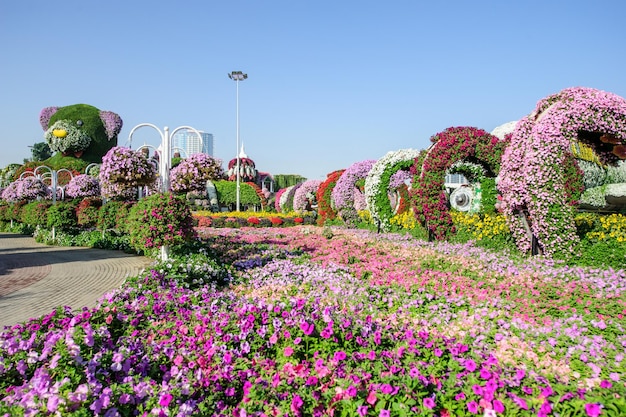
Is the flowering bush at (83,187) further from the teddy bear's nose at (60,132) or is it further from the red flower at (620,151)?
the red flower at (620,151)

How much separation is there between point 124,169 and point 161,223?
4625 mm

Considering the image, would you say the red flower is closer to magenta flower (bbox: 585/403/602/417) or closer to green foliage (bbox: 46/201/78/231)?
magenta flower (bbox: 585/403/602/417)

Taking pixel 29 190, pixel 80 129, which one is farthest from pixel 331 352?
pixel 80 129

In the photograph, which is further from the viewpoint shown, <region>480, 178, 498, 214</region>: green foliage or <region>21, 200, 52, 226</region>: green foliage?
<region>21, 200, 52, 226</region>: green foliage

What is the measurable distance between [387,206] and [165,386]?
13.3 m

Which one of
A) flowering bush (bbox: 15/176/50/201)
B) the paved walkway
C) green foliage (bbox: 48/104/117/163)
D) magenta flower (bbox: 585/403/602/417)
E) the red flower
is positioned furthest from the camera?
green foliage (bbox: 48/104/117/163)

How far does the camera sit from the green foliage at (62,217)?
49.6ft

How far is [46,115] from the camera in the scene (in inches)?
1475

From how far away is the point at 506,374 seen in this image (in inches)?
116

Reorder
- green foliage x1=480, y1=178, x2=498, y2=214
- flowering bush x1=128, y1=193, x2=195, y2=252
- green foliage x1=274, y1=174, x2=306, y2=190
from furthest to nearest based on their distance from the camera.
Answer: green foliage x1=274, y1=174, x2=306, y2=190 < green foliage x1=480, y1=178, x2=498, y2=214 < flowering bush x1=128, y1=193, x2=195, y2=252

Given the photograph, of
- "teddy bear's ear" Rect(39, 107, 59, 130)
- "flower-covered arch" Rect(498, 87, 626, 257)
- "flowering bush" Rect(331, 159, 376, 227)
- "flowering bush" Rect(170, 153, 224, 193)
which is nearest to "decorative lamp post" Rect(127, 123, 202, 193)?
"flowering bush" Rect(170, 153, 224, 193)

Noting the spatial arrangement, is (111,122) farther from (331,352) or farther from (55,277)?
(331,352)

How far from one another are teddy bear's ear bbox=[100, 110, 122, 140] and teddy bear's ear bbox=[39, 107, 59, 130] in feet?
15.3

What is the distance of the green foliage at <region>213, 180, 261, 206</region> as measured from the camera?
113 ft
